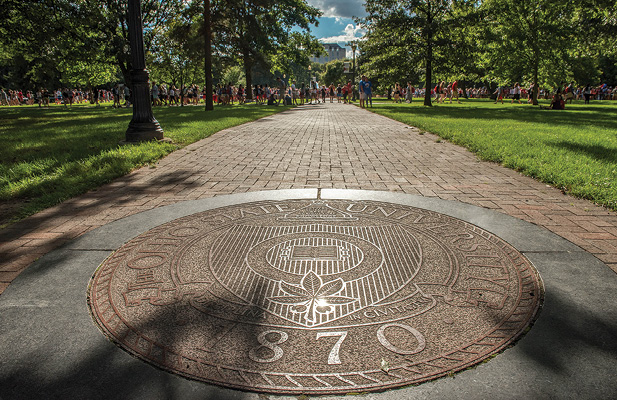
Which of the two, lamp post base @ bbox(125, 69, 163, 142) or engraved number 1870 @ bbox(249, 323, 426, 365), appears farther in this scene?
Result: lamp post base @ bbox(125, 69, 163, 142)

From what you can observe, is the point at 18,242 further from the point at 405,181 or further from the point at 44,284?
the point at 405,181

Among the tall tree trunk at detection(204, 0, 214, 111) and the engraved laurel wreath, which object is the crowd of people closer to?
the tall tree trunk at detection(204, 0, 214, 111)

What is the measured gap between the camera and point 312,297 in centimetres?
229

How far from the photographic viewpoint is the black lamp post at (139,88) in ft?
27.5

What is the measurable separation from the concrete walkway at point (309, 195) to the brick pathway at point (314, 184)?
20 mm

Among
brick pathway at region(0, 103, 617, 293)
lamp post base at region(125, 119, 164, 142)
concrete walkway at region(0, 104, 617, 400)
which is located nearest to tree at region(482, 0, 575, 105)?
brick pathway at region(0, 103, 617, 293)

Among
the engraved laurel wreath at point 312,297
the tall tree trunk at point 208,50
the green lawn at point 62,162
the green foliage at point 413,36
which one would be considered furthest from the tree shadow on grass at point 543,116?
the engraved laurel wreath at point 312,297

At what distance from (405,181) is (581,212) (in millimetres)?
2053

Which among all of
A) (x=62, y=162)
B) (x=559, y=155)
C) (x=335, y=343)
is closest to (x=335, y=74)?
(x=559, y=155)

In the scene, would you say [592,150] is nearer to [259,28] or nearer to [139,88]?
[139,88]

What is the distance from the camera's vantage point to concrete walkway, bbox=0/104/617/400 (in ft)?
5.45

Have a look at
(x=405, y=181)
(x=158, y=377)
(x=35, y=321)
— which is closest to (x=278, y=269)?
(x=158, y=377)

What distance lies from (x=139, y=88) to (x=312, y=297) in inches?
322

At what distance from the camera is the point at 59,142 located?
914 cm
